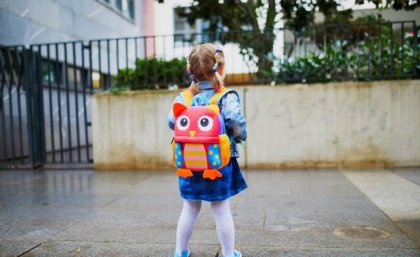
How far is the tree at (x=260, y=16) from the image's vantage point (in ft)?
25.4

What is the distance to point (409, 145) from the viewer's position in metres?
7.17

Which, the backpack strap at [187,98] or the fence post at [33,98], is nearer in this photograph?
the backpack strap at [187,98]

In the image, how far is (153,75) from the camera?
8188 millimetres

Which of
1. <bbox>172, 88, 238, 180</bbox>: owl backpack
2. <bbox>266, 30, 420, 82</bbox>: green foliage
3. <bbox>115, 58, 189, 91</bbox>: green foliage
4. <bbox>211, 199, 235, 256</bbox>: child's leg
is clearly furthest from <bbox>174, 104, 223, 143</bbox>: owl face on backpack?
<bbox>115, 58, 189, 91</bbox>: green foliage

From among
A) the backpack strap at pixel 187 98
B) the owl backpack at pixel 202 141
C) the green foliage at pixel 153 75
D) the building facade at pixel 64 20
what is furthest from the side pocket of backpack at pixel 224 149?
the building facade at pixel 64 20

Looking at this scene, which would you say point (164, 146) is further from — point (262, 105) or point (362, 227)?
point (362, 227)

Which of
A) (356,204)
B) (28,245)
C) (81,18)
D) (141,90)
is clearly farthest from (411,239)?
(81,18)

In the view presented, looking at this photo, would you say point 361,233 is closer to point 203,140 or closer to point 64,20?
point 203,140

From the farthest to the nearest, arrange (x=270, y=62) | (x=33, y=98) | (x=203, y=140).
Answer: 1. (x=33, y=98)
2. (x=270, y=62)
3. (x=203, y=140)

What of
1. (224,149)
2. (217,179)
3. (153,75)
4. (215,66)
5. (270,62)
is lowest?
(217,179)

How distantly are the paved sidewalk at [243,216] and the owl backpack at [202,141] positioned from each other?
32.5 inches

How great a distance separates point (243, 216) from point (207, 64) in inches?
77.9

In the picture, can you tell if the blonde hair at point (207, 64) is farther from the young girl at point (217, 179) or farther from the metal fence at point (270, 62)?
the metal fence at point (270, 62)

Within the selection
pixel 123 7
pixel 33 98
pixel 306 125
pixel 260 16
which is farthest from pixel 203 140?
pixel 123 7
